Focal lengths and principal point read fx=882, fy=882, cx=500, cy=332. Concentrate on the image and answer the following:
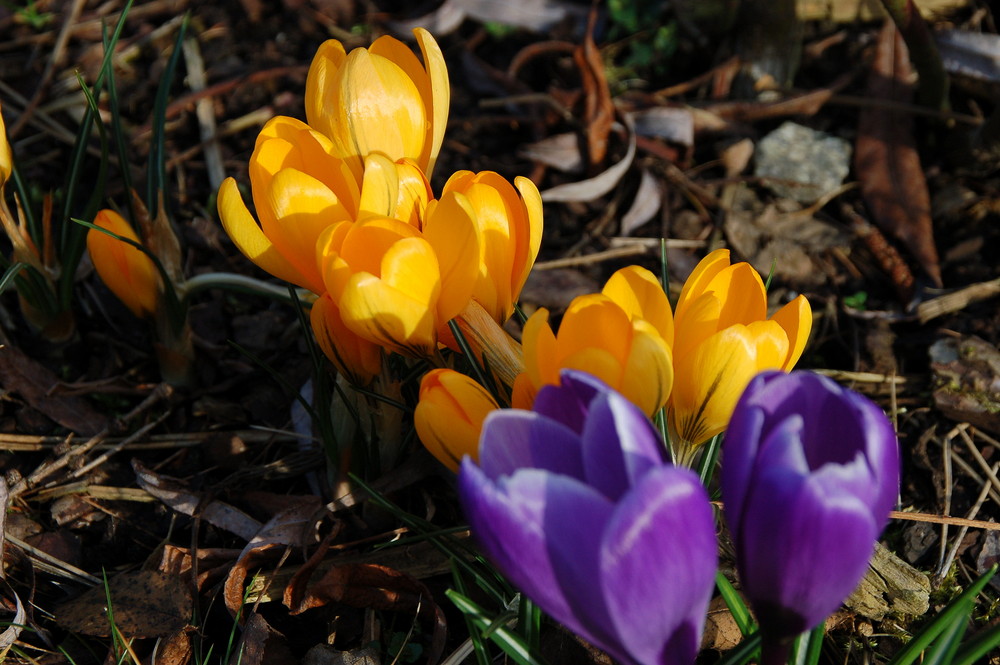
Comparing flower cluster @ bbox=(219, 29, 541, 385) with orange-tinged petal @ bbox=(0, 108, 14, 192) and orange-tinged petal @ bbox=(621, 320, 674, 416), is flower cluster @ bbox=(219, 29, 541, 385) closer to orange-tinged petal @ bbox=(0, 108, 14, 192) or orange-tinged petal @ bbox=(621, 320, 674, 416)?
orange-tinged petal @ bbox=(621, 320, 674, 416)

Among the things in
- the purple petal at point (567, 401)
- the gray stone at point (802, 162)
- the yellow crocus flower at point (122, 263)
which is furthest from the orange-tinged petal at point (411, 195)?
the gray stone at point (802, 162)

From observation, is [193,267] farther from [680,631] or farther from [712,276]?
[680,631]

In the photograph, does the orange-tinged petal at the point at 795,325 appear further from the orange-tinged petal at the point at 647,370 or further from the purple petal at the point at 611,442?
the purple petal at the point at 611,442

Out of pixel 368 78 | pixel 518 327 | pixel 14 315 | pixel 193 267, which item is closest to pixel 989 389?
pixel 518 327

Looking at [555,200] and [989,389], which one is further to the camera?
[555,200]

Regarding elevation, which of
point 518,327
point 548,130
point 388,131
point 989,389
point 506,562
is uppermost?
point 388,131

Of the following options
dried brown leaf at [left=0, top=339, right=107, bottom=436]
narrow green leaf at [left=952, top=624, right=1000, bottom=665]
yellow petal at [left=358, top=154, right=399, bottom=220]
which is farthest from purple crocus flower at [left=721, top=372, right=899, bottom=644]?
dried brown leaf at [left=0, top=339, right=107, bottom=436]

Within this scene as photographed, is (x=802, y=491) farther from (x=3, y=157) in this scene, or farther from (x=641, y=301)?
(x=3, y=157)

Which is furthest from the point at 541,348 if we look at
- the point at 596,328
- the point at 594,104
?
the point at 594,104
